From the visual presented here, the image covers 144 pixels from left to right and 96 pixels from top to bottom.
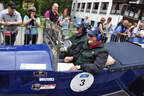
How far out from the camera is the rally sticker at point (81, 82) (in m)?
2.55

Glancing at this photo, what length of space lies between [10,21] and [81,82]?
2857mm

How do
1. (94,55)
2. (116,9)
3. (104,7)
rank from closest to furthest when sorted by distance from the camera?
(94,55) < (116,9) < (104,7)

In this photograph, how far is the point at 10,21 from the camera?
4.16m

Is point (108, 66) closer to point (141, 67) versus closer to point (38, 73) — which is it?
point (141, 67)

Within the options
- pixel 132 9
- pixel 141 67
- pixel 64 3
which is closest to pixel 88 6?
pixel 64 3

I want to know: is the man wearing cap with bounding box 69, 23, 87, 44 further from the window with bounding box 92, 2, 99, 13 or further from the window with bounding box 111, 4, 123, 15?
the window with bounding box 92, 2, 99, 13

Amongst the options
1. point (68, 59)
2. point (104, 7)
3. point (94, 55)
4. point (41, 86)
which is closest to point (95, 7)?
point (104, 7)

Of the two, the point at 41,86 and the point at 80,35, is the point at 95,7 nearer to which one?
the point at 80,35

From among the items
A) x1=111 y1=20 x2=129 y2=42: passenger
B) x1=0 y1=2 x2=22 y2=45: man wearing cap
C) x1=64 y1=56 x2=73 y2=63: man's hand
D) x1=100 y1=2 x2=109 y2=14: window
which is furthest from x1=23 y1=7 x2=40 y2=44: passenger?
x1=100 y1=2 x2=109 y2=14: window

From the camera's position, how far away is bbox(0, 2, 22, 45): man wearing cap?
4024mm

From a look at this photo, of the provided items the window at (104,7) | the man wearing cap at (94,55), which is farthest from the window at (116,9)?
the man wearing cap at (94,55)

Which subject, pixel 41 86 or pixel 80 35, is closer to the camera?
pixel 41 86

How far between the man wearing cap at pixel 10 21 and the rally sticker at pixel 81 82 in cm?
264

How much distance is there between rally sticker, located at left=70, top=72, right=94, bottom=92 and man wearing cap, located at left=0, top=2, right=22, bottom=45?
264 cm
